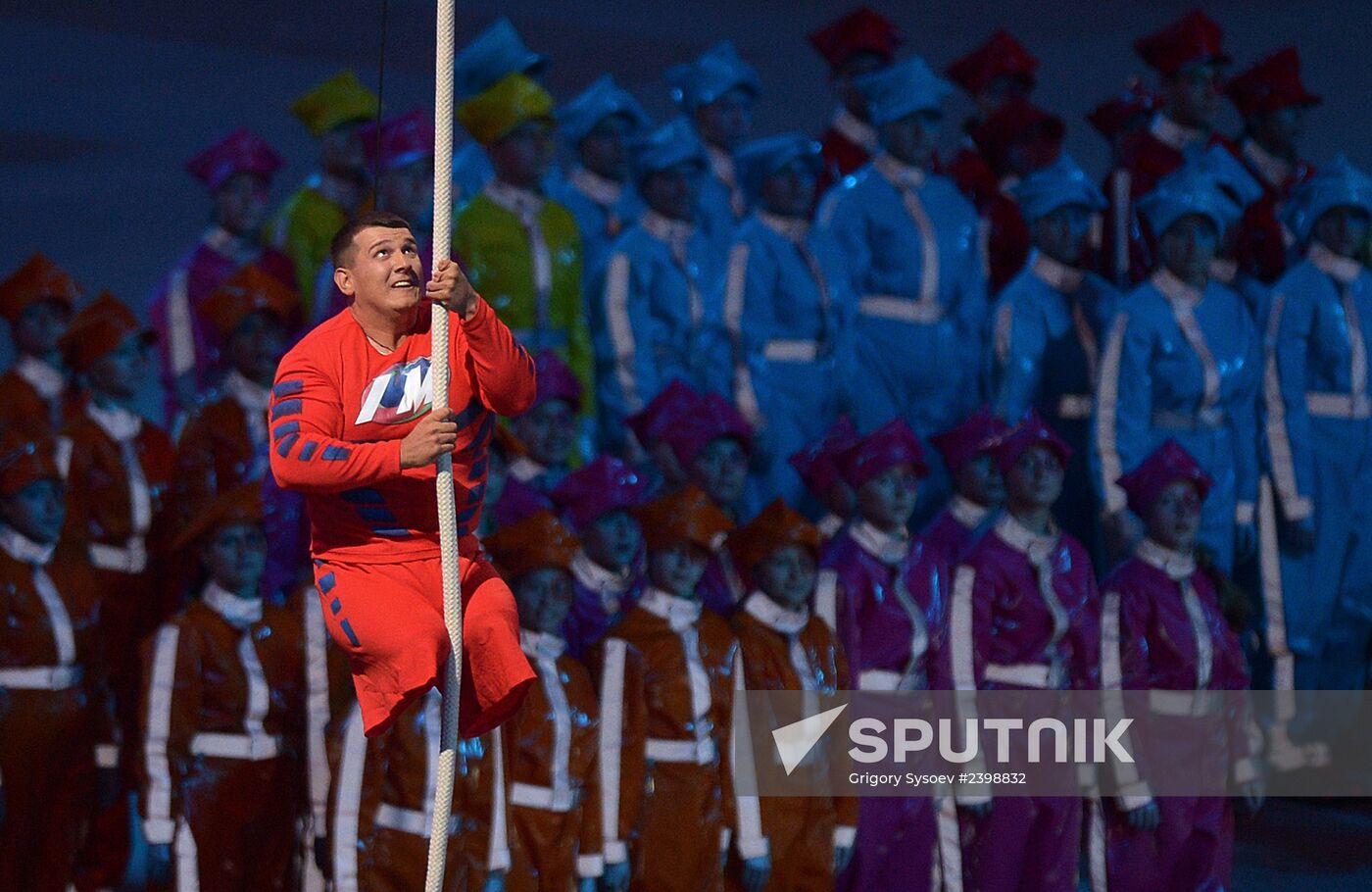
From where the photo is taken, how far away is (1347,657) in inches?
248

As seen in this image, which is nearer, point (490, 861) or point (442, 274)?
point (442, 274)

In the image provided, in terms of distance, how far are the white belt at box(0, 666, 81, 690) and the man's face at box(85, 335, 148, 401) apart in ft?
2.39

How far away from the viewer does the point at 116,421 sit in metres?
5.37

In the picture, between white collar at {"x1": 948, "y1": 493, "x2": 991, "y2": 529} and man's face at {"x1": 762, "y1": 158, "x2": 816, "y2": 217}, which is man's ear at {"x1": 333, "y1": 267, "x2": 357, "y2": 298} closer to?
white collar at {"x1": 948, "y1": 493, "x2": 991, "y2": 529}

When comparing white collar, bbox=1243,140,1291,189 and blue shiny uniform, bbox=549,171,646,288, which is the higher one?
white collar, bbox=1243,140,1291,189

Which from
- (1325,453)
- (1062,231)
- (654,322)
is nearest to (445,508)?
(654,322)

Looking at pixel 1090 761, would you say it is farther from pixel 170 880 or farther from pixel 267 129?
pixel 267 129

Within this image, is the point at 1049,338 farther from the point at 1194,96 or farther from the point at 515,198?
the point at 515,198

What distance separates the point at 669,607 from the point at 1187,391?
1.76m

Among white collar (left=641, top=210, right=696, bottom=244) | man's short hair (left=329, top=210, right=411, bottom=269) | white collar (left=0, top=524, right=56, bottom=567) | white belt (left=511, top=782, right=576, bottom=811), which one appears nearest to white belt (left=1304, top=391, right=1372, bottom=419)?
white collar (left=641, top=210, right=696, bottom=244)

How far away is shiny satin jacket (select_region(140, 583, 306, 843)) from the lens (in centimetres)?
480

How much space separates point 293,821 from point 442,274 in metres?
2.57

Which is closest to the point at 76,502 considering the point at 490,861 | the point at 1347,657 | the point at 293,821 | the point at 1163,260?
the point at 293,821

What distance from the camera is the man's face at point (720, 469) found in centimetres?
529
